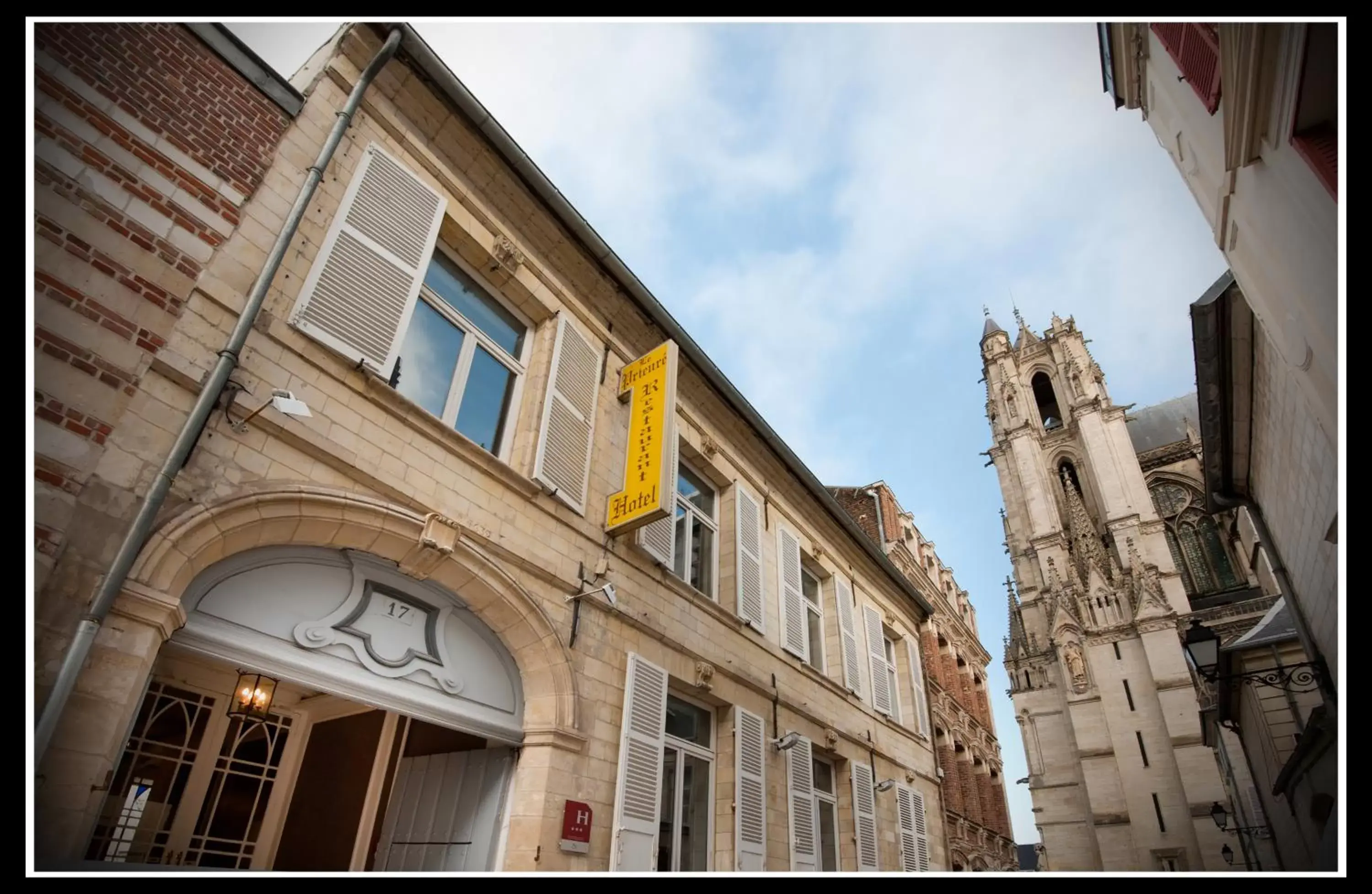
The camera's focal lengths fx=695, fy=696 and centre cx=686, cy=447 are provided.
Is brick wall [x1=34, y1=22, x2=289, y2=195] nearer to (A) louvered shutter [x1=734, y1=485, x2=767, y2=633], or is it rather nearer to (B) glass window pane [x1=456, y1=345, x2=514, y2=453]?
(B) glass window pane [x1=456, y1=345, x2=514, y2=453]

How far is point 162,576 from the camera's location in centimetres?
345

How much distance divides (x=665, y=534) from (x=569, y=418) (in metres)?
1.70

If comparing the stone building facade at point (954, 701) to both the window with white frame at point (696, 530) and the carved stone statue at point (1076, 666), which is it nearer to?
the carved stone statue at point (1076, 666)

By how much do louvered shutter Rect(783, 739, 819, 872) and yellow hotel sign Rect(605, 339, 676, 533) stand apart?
344 cm

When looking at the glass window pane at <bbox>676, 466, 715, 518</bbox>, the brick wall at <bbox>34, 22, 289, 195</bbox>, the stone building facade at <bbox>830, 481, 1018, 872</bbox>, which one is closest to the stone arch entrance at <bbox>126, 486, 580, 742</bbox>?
the brick wall at <bbox>34, 22, 289, 195</bbox>

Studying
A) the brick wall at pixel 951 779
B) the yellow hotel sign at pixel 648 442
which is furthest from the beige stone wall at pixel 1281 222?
the brick wall at pixel 951 779

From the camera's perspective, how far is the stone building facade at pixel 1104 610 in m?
23.4

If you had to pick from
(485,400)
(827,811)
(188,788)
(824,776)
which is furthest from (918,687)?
(188,788)

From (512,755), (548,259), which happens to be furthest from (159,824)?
(548,259)

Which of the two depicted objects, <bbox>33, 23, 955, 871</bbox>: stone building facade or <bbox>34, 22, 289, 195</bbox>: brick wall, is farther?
<bbox>34, 22, 289, 195</bbox>: brick wall

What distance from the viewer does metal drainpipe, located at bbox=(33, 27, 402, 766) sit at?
2.88 meters

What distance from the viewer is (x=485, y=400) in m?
6.17

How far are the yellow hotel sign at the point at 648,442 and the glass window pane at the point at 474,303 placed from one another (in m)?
1.35
